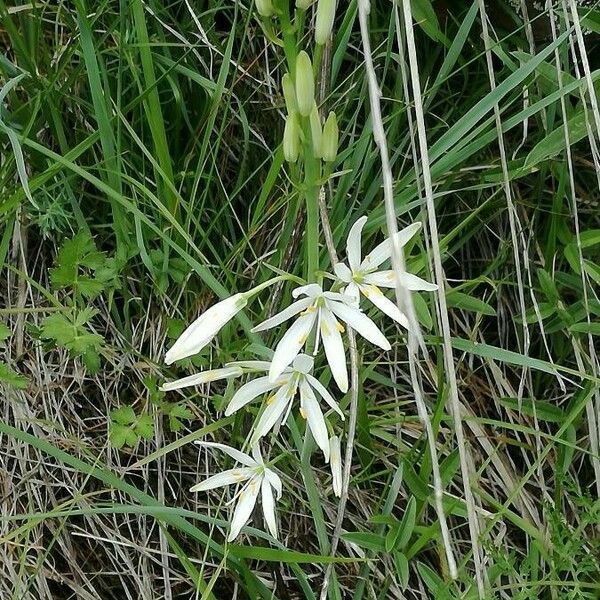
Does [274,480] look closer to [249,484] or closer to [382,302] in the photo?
[249,484]

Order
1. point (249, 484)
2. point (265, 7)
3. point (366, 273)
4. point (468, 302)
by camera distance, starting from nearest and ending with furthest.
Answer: point (265, 7) < point (366, 273) < point (249, 484) < point (468, 302)

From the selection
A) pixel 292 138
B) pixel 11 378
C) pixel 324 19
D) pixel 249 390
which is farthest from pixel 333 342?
pixel 11 378

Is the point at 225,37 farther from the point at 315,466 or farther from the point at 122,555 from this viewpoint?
the point at 122,555

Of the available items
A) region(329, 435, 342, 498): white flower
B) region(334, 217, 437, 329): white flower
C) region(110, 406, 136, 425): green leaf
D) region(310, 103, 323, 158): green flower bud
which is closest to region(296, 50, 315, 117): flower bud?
region(310, 103, 323, 158): green flower bud

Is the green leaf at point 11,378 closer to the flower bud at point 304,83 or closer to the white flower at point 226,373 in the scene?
the white flower at point 226,373

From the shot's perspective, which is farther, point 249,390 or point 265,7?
point 249,390

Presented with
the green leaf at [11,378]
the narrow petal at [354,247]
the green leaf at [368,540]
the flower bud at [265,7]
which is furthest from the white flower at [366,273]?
the green leaf at [11,378]
